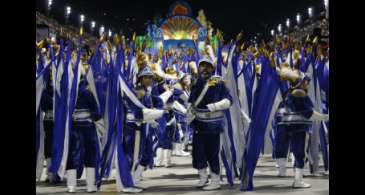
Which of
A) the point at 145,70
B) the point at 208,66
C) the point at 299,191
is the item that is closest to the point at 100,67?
the point at 145,70

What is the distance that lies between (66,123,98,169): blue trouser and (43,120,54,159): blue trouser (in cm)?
100

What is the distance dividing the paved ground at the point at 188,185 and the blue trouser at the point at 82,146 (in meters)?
0.47

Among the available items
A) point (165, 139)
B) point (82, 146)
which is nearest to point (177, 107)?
point (165, 139)

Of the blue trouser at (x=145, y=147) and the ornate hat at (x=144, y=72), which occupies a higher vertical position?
the ornate hat at (x=144, y=72)

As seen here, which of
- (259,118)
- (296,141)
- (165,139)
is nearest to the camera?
(259,118)

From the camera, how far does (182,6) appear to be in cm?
7775

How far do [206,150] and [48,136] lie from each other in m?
2.84

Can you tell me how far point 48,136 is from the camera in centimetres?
1158

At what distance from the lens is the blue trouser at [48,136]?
11.5m

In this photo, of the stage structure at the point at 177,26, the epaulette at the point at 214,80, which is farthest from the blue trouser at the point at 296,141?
the stage structure at the point at 177,26

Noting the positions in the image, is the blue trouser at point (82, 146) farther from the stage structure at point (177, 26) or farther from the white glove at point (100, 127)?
the stage structure at point (177, 26)

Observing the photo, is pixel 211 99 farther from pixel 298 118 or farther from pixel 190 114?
pixel 298 118

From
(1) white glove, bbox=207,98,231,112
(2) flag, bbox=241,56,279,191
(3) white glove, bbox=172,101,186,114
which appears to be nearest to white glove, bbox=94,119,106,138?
(1) white glove, bbox=207,98,231,112

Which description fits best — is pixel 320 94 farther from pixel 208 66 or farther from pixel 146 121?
pixel 146 121
